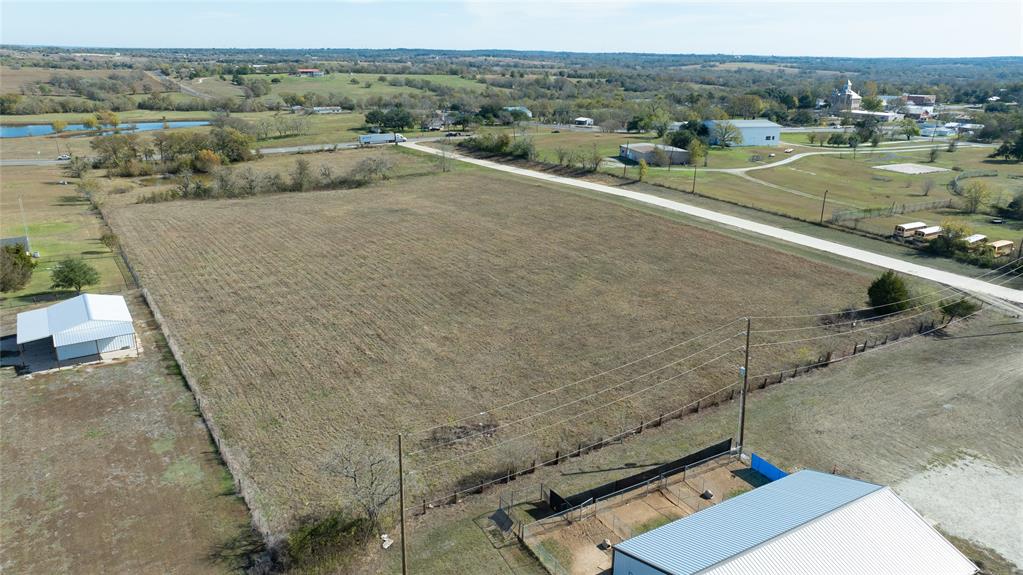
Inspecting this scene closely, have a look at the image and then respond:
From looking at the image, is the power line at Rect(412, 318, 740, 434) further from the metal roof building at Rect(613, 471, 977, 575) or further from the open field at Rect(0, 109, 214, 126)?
the open field at Rect(0, 109, 214, 126)

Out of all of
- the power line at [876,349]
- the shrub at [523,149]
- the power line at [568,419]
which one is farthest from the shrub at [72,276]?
the shrub at [523,149]

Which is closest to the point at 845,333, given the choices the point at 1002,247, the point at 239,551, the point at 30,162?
the point at 1002,247

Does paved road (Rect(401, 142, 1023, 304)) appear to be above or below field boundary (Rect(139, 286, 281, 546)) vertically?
above

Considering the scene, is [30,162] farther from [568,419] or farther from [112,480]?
[568,419]

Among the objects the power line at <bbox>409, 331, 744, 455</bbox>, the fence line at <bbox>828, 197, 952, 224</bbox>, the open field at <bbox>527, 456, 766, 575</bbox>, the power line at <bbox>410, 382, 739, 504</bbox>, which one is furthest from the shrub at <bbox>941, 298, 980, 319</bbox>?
the open field at <bbox>527, 456, 766, 575</bbox>

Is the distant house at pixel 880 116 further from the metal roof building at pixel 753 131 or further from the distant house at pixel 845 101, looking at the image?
the metal roof building at pixel 753 131
